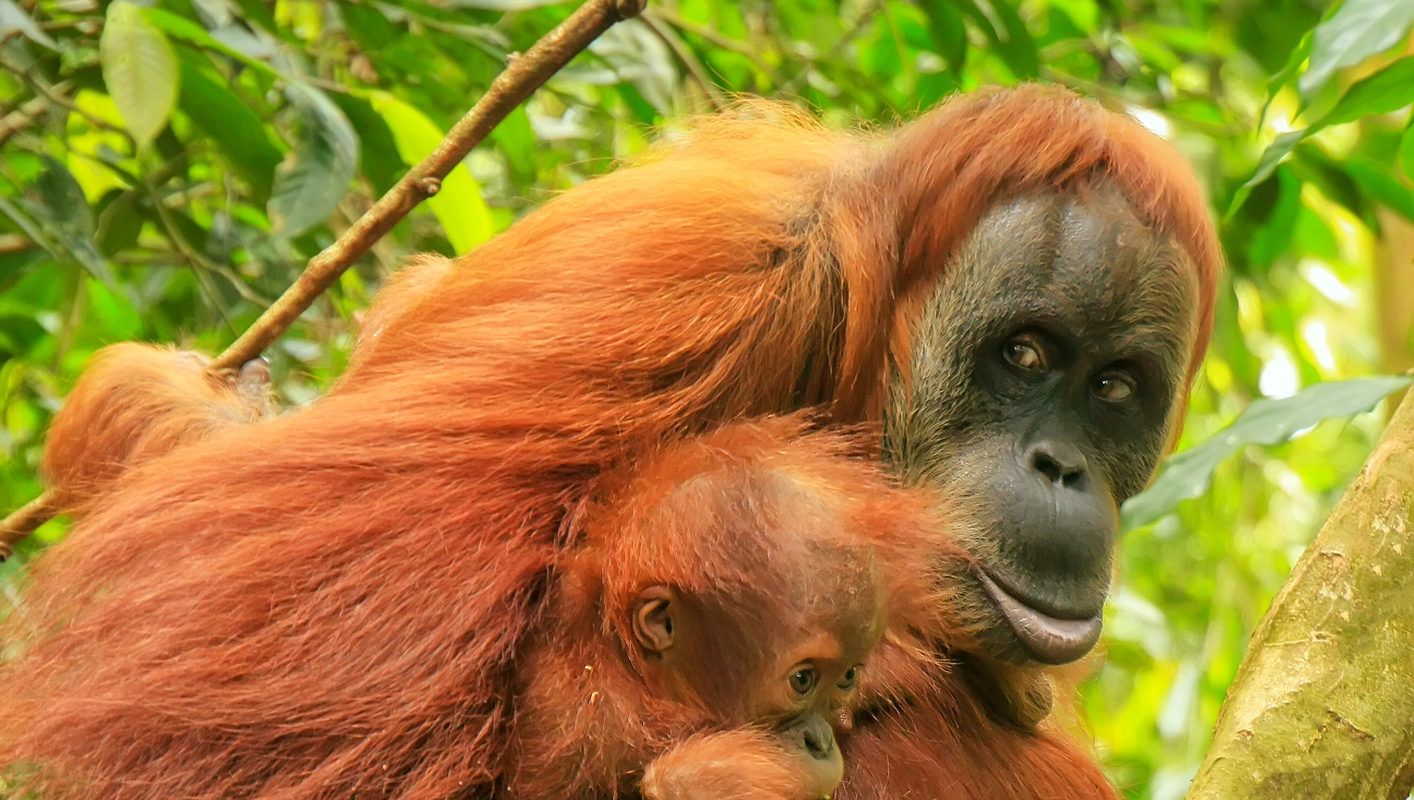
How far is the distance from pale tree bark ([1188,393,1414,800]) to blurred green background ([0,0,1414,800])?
19 cm

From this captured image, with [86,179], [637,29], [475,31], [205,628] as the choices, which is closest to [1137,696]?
[637,29]

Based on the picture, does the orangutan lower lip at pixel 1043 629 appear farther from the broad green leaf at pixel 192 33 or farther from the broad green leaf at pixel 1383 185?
the broad green leaf at pixel 1383 185

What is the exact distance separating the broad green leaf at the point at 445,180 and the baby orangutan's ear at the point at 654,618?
1.39 m

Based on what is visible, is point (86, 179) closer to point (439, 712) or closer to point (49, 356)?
point (49, 356)

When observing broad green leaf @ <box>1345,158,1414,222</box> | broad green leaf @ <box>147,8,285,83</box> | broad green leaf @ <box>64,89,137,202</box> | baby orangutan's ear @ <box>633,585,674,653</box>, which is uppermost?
broad green leaf @ <box>147,8,285,83</box>

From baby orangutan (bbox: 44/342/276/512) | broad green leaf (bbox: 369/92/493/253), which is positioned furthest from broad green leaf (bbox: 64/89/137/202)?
baby orangutan (bbox: 44/342/276/512)

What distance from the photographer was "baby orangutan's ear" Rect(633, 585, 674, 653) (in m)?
2.15

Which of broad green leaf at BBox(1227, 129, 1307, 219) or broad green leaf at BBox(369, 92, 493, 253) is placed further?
broad green leaf at BBox(369, 92, 493, 253)

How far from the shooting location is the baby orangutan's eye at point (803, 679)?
85.0 inches

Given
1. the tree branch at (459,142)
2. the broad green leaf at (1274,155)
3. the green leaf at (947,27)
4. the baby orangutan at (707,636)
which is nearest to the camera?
the baby orangutan at (707,636)

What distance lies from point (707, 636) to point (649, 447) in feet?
1.16

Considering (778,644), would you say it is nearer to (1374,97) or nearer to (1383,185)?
(1374,97)

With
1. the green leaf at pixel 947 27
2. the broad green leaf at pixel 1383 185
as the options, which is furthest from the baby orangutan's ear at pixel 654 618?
the broad green leaf at pixel 1383 185

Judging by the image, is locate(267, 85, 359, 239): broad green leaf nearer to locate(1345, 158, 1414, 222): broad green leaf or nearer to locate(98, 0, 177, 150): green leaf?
locate(98, 0, 177, 150): green leaf
